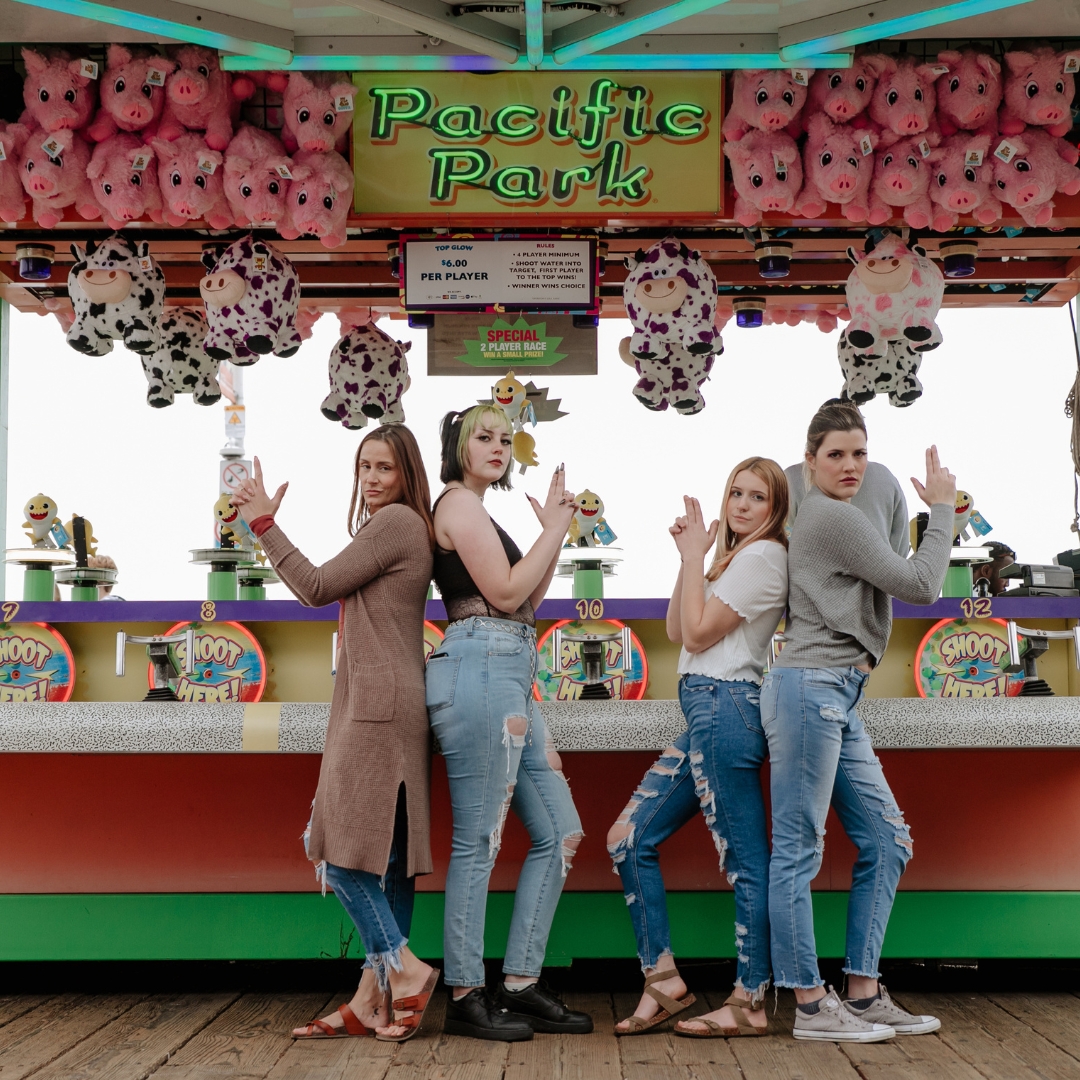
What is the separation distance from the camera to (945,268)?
444 centimetres

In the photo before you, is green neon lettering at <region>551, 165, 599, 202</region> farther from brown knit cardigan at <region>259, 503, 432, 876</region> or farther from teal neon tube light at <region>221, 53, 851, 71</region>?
brown knit cardigan at <region>259, 503, 432, 876</region>

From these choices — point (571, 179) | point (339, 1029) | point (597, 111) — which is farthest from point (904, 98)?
point (339, 1029)

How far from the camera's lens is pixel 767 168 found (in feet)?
12.8

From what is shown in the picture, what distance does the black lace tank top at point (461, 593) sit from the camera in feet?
8.69

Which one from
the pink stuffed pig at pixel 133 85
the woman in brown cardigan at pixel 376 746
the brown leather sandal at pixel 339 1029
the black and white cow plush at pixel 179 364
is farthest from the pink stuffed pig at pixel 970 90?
the brown leather sandal at pixel 339 1029

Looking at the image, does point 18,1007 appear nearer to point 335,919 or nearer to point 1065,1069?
point 335,919

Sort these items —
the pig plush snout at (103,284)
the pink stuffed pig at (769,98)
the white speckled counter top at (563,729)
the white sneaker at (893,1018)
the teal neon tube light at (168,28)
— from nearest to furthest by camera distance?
the white sneaker at (893,1018) < the white speckled counter top at (563,729) < the teal neon tube light at (168,28) < the pink stuffed pig at (769,98) < the pig plush snout at (103,284)

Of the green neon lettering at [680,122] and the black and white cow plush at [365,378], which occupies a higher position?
the green neon lettering at [680,122]

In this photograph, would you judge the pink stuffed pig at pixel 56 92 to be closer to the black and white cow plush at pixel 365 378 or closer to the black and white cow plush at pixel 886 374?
the black and white cow plush at pixel 365 378

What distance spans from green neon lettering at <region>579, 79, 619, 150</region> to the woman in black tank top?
175 cm

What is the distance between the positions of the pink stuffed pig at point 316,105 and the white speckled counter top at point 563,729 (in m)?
2.03

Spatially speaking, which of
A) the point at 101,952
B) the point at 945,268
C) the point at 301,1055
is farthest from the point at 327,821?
the point at 945,268

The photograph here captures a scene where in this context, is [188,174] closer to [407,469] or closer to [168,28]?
[168,28]

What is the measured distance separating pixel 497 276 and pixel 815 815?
2560 millimetres
